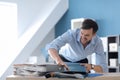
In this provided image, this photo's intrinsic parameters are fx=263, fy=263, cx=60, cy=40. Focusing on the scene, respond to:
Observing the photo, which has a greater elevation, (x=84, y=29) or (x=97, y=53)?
(x=84, y=29)

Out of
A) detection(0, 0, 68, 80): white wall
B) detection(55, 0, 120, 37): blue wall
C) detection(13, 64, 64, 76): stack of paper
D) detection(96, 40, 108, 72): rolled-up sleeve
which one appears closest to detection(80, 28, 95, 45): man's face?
detection(96, 40, 108, 72): rolled-up sleeve

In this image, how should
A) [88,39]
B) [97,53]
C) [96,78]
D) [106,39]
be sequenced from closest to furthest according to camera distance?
[96,78] → [88,39] → [97,53] → [106,39]

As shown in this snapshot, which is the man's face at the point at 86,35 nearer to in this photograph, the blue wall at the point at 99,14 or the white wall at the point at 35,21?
the blue wall at the point at 99,14

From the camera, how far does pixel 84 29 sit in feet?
6.76

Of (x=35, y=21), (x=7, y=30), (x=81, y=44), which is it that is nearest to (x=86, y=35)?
(x=81, y=44)

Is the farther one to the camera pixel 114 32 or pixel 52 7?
pixel 52 7

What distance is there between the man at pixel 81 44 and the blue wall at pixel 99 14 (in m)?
2.46

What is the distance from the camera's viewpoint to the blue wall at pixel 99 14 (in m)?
4.95

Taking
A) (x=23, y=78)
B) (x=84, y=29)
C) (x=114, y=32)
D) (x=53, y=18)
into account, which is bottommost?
(x=23, y=78)

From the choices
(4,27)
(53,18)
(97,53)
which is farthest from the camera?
(53,18)

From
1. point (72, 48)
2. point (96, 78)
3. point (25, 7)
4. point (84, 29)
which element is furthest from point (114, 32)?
point (96, 78)

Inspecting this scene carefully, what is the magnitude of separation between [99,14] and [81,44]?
3.00 metres

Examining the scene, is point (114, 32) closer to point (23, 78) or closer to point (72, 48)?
point (72, 48)

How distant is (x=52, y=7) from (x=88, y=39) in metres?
3.64
